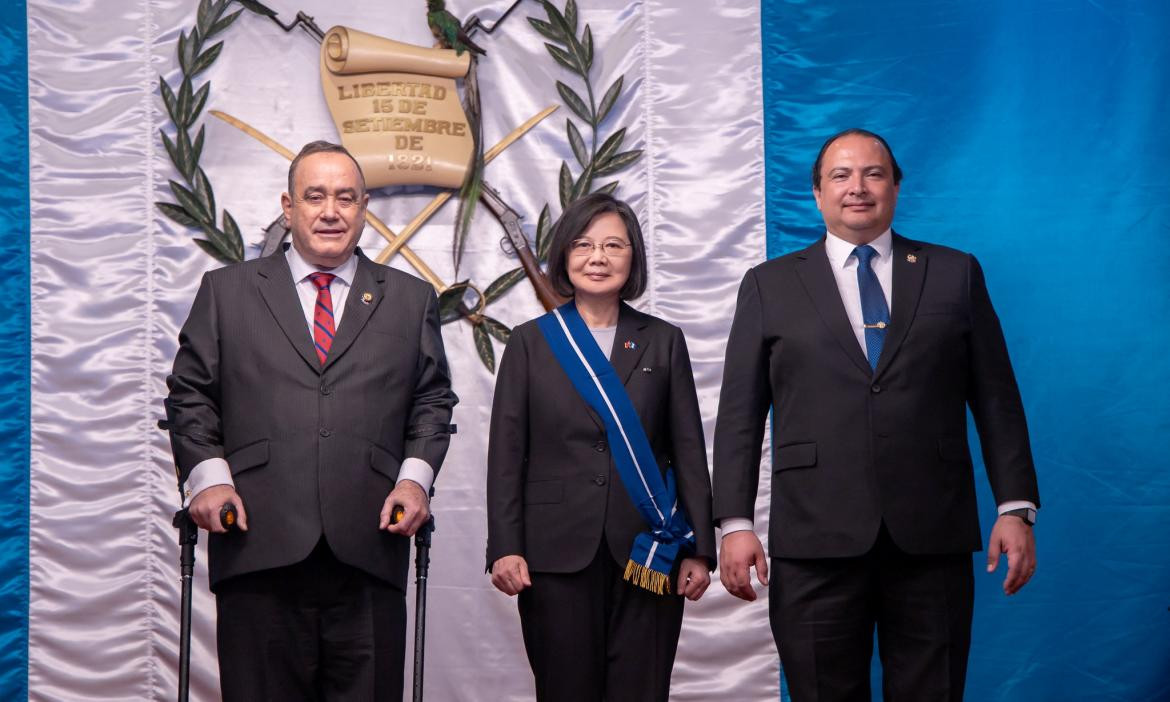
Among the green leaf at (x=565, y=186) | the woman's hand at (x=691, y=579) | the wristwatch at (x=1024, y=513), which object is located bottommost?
the woman's hand at (x=691, y=579)

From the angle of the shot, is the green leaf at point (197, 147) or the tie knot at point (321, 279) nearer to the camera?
the tie knot at point (321, 279)

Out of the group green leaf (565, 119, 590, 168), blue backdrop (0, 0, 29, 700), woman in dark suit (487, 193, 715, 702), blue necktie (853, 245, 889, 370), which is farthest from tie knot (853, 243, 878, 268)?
blue backdrop (0, 0, 29, 700)

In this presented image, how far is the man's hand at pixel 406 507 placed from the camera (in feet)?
7.98

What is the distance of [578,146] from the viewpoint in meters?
3.87

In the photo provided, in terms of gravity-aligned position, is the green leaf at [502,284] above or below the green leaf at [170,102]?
below

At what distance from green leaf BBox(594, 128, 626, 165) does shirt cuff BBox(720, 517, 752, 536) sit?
1.67 metres

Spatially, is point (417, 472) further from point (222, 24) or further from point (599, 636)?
point (222, 24)

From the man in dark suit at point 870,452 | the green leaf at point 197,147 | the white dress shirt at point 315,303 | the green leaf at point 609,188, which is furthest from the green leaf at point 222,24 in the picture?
the man in dark suit at point 870,452

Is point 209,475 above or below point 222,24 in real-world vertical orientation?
below

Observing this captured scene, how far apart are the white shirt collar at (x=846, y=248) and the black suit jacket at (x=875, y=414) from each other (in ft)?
0.08

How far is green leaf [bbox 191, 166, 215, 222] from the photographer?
375 centimetres

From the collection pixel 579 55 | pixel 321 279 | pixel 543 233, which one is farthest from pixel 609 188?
pixel 321 279

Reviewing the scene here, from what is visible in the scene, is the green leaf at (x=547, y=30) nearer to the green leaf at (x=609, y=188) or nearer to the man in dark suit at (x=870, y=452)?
the green leaf at (x=609, y=188)

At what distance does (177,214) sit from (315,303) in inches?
55.4
